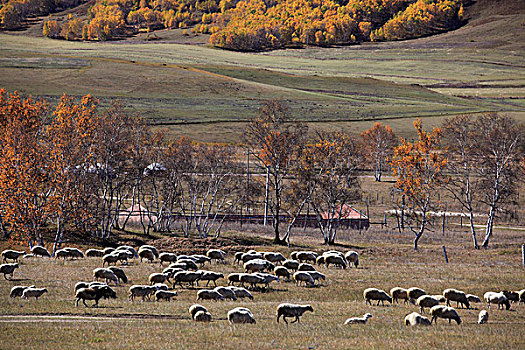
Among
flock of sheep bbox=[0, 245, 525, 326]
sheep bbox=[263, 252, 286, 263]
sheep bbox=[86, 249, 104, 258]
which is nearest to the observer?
flock of sheep bbox=[0, 245, 525, 326]

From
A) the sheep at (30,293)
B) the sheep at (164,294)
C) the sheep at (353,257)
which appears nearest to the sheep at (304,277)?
the sheep at (164,294)

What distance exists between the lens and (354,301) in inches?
925

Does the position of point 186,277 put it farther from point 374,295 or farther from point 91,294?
point 374,295

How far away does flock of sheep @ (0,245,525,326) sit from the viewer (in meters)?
18.8

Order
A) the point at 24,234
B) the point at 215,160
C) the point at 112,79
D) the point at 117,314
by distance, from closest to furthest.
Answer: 1. the point at 117,314
2. the point at 24,234
3. the point at 215,160
4. the point at 112,79

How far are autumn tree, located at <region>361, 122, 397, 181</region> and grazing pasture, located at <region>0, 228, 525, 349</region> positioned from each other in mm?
71646

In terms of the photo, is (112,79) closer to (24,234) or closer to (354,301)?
(24,234)

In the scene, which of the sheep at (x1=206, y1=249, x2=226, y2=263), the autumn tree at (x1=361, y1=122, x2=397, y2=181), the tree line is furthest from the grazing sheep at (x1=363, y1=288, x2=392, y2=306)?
the autumn tree at (x1=361, y1=122, x2=397, y2=181)

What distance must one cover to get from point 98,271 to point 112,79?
14350cm

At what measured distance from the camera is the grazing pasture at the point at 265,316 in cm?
1520

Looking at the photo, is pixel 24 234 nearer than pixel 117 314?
No

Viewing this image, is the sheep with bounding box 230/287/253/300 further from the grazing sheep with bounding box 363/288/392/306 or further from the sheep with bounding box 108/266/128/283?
the sheep with bounding box 108/266/128/283

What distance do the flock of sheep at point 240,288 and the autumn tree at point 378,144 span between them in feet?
237

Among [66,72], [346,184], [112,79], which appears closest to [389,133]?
[346,184]
